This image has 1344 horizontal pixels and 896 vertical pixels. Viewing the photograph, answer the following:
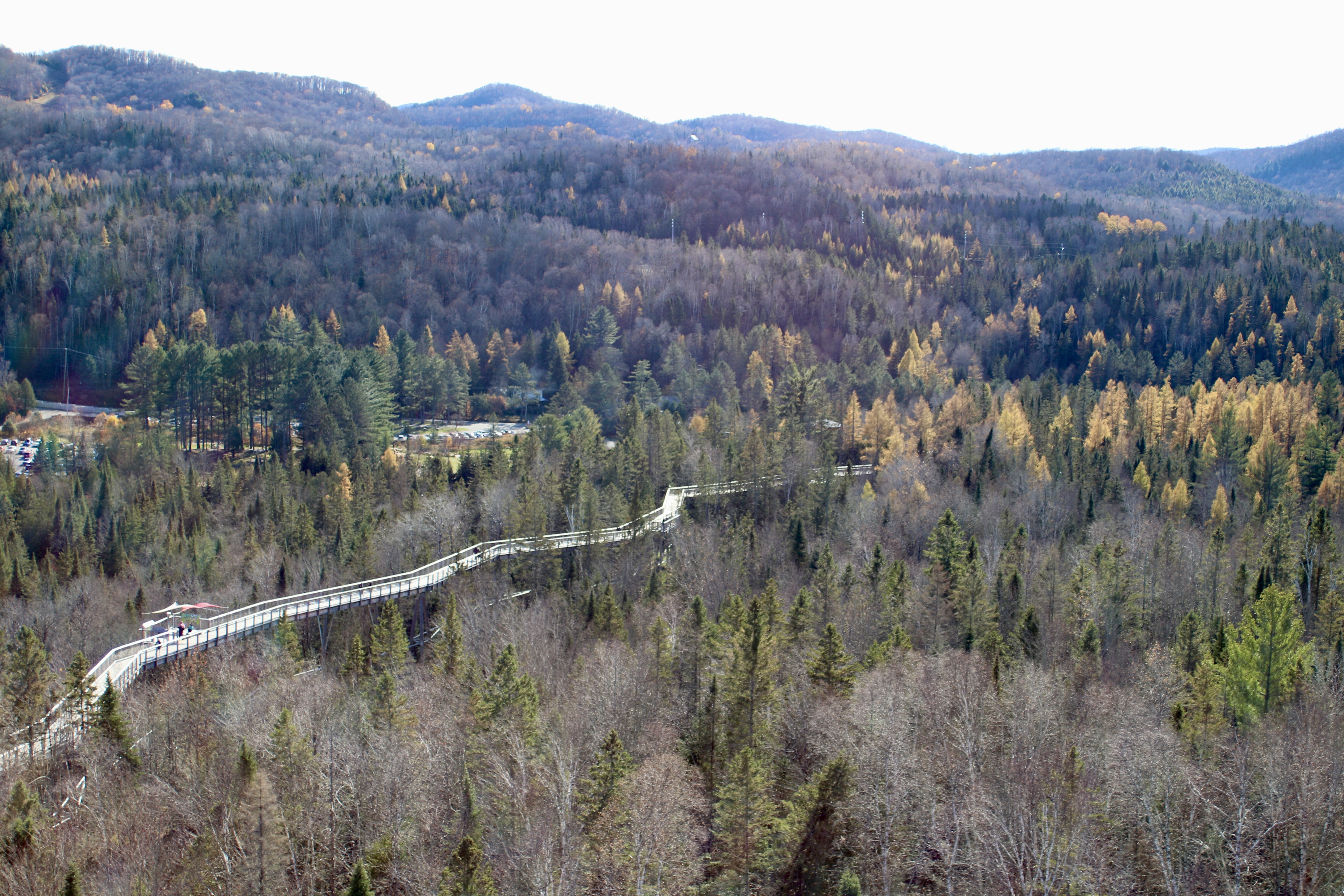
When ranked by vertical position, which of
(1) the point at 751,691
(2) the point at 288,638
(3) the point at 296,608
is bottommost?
(3) the point at 296,608

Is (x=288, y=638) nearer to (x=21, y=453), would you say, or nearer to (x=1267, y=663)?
(x=1267, y=663)

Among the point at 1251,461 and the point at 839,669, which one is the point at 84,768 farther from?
the point at 1251,461

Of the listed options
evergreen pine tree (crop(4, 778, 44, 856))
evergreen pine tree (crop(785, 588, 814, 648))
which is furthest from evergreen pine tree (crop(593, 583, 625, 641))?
evergreen pine tree (crop(4, 778, 44, 856))

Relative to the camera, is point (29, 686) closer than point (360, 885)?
No

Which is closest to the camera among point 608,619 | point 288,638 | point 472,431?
point 288,638

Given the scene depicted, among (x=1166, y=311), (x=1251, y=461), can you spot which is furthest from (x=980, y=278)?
(x=1251, y=461)

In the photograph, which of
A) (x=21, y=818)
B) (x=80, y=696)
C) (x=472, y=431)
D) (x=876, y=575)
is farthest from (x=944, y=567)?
(x=472, y=431)

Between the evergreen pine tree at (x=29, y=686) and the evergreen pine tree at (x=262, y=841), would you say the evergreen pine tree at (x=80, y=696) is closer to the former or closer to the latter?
the evergreen pine tree at (x=29, y=686)
